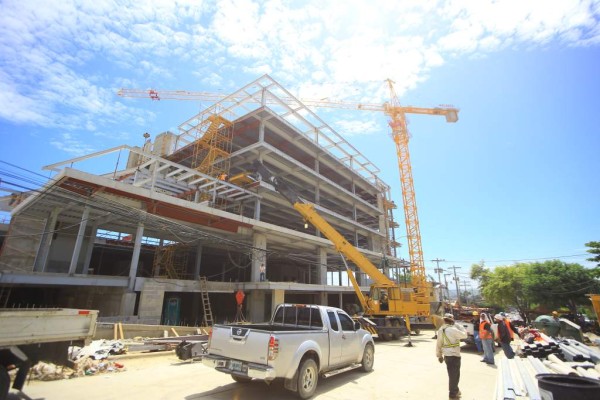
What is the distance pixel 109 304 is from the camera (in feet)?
54.5

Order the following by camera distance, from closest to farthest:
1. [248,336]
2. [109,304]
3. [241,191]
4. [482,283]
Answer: [248,336] → [109,304] → [241,191] → [482,283]

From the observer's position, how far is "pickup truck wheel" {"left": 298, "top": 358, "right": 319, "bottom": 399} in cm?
612

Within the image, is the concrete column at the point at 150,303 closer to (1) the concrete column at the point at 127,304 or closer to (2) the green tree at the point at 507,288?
(1) the concrete column at the point at 127,304

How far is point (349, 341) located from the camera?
8.12 metres

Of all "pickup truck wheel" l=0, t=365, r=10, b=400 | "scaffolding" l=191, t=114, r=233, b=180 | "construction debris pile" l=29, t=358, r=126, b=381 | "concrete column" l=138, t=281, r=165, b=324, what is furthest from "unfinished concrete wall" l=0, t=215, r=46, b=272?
"pickup truck wheel" l=0, t=365, r=10, b=400

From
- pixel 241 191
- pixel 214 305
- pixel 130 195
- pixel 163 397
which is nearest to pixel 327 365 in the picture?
pixel 163 397

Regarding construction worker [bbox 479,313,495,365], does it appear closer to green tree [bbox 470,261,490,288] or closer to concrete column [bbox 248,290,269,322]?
concrete column [bbox 248,290,269,322]

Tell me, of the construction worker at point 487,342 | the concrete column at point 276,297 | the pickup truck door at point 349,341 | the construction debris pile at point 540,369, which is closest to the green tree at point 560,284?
the construction debris pile at point 540,369

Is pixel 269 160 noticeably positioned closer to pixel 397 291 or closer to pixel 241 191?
pixel 241 191

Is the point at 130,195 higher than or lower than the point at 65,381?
higher

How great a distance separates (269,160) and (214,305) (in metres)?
14.6

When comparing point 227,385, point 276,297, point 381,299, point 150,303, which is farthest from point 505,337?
point 150,303

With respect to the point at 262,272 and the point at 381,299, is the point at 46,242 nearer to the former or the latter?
the point at 262,272

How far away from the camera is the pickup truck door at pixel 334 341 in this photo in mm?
7359
